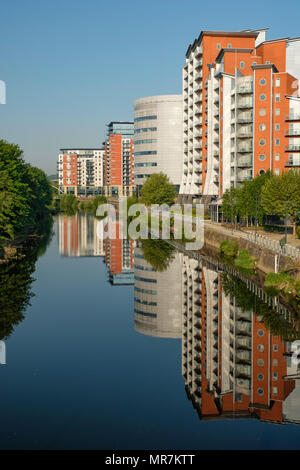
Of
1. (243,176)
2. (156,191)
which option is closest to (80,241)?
(156,191)

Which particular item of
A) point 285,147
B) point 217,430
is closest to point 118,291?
point 217,430

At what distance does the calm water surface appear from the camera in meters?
15.7

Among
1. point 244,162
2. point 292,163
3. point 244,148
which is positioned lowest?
point 292,163

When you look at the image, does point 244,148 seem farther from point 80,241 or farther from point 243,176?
point 80,241

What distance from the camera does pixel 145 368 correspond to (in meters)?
21.4

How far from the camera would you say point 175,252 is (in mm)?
55188

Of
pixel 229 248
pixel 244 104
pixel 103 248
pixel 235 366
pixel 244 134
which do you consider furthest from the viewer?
pixel 244 134

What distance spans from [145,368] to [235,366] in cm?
384

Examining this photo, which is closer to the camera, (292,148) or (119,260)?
(119,260)

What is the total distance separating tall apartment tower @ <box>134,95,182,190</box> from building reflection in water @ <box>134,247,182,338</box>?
65669mm

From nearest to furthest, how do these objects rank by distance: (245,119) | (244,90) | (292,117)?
1. (292,117)
2. (244,90)
3. (245,119)

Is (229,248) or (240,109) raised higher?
(240,109)

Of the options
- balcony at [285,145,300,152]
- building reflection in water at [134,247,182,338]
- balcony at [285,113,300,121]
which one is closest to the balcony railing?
balcony at [285,145,300,152]
